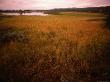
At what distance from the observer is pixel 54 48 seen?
147 inches

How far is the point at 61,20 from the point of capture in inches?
162

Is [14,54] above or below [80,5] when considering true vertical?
below

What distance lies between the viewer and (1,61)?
11.2 feet

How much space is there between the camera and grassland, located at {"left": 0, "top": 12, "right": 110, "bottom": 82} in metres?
3.06

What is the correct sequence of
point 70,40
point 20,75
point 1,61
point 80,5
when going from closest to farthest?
1. point 20,75
2. point 1,61
3. point 70,40
4. point 80,5

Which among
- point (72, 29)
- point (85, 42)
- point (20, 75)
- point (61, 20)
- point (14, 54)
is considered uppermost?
point (61, 20)

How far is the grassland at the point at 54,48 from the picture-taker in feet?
10.1

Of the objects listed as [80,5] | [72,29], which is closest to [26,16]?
[72,29]

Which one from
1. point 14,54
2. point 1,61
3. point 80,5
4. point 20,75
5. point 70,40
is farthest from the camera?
point 80,5

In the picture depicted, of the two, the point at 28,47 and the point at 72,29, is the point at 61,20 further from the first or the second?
the point at 28,47

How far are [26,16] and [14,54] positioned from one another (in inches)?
43.5

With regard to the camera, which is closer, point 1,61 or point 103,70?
point 103,70

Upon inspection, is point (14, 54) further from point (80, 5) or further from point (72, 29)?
point (80, 5)

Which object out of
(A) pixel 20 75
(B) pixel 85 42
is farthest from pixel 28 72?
(B) pixel 85 42
